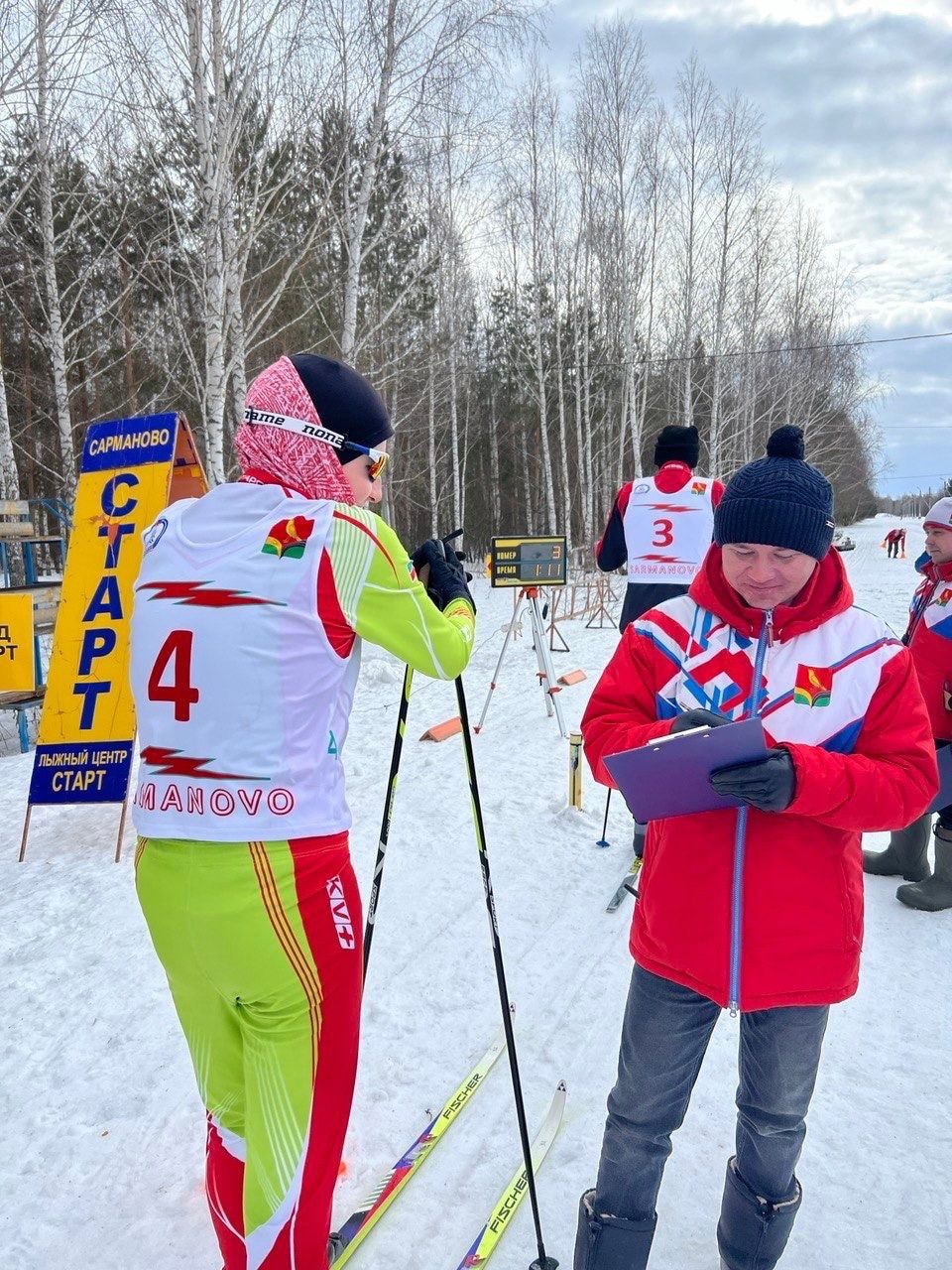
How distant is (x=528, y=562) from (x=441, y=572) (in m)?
5.62

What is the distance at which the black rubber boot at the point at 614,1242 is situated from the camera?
1.78 metres

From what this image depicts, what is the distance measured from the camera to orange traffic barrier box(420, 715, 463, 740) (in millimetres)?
6699

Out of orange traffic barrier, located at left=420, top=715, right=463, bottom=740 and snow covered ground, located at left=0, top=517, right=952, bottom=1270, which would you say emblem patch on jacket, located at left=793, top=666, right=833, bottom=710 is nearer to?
snow covered ground, located at left=0, top=517, right=952, bottom=1270

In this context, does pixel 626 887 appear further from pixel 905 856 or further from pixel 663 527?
pixel 663 527

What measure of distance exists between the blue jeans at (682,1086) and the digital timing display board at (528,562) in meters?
5.91

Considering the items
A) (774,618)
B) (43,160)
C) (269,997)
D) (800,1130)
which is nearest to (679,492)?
(774,618)

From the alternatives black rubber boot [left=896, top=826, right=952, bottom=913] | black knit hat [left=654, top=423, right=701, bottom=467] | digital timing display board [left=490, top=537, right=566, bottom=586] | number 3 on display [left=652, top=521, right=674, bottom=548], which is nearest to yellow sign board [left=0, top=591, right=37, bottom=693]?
digital timing display board [left=490, top=537, right=566, bottom=586]

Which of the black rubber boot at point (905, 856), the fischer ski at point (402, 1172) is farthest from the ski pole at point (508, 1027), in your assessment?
the black rubber boot at point (905, 856)

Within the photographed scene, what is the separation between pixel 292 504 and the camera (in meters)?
1.49

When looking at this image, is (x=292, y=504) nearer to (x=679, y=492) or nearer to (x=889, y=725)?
(x=889, y=725)

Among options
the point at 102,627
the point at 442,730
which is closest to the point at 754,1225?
the point at 102,627

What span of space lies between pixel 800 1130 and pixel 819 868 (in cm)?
64

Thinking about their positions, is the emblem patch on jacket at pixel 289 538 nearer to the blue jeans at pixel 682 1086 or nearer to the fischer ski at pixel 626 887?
the blue jeans at pixel 682 1086

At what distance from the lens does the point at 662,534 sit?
481cm
